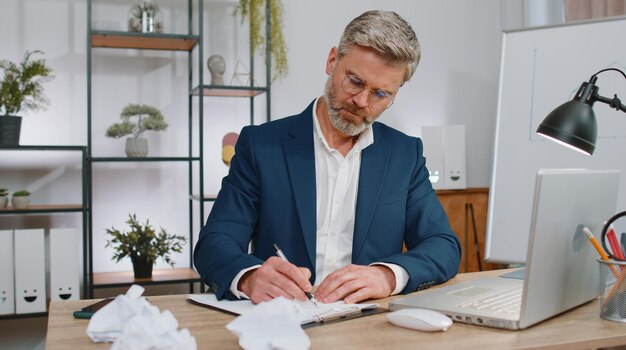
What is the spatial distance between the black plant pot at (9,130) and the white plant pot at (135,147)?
0.47 metres

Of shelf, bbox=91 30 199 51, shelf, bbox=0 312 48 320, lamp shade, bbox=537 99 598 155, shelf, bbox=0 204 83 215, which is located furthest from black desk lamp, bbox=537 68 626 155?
shelf, bbox=0 312 48 320

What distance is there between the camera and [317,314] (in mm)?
1146

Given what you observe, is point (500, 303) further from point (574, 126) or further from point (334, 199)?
point (334, 199)

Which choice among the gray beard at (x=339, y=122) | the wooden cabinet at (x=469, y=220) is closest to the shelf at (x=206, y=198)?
the wooden cabinet at (x=469, y=220)

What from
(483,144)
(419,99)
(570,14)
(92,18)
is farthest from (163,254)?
(570,14)

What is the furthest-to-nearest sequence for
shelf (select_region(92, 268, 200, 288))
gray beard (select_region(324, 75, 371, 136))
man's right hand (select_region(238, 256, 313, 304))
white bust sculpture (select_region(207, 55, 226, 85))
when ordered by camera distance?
white bust sculpture (select_region(207, 55, 226, 85))
shelf (select_region(92, 268, 200, 288))
gray beard (select_region(324, 75, 371, 136))
man's right hand (select_region(238, 256, 313, 304))

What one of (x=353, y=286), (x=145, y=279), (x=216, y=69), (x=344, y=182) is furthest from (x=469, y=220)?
(x=353, y=286)

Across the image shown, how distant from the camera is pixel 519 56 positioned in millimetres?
2588

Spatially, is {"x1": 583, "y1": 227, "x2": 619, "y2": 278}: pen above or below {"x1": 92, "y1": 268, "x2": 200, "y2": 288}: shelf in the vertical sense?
above

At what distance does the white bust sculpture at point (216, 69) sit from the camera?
3209 mm

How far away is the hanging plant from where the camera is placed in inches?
128

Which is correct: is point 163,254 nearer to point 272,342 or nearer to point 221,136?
point 221,136

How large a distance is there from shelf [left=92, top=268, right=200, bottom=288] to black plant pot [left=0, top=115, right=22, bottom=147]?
700 mm

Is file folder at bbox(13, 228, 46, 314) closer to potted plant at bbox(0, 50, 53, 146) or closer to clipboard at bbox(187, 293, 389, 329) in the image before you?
potted plant at bbox(0, 50, 53, 146)
